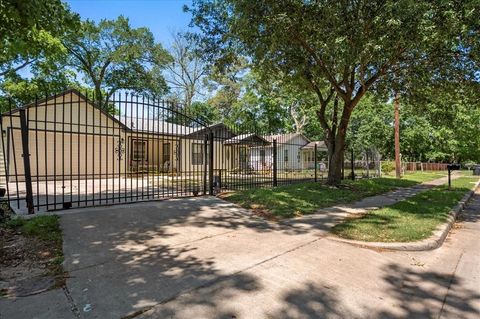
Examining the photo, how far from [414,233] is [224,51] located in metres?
9.33

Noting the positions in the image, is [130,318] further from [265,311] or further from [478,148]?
[478,148]

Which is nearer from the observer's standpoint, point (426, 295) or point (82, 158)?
point (426, 295)

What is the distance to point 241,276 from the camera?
3.98 meters

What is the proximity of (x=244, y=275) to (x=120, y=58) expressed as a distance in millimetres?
31884

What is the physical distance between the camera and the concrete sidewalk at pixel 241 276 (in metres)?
3.22

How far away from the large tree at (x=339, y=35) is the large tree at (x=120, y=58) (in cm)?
2235

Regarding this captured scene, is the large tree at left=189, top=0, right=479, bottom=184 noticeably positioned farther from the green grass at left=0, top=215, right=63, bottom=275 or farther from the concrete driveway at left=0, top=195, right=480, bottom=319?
the green grass at left=0, top=215, right=63, bottom=275

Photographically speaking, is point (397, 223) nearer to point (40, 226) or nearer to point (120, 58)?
point (40, 226)

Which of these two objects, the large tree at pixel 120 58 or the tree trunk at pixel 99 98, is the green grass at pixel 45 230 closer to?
the tree trunk at pixel 99 98

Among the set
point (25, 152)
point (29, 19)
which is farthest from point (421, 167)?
point (29, 19)

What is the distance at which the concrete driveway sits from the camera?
3.23 meters

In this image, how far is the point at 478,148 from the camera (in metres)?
43.7

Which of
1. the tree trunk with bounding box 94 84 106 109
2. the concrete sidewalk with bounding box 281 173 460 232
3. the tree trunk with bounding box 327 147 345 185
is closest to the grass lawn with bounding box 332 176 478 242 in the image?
the concrete sidewalk with bounding box 281 173 460 232

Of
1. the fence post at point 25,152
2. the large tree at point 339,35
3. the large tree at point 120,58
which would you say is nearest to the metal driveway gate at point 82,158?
the fence post at point 25,152
